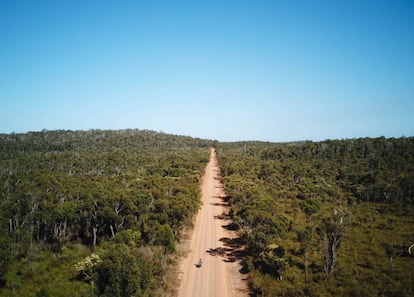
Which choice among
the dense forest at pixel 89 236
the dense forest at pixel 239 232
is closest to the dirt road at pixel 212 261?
the dense forest at pixel 239 232

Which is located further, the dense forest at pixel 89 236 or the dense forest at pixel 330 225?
the dense forest at pixel 330 225

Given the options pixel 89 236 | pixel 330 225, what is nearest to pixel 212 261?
pixel 330 225

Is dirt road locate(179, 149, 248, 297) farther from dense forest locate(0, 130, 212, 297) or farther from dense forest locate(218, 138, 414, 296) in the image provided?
dense forest locate(0, 130, 212, 297)

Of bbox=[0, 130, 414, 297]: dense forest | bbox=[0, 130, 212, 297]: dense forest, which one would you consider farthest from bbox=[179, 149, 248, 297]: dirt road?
bbox=[0, 130, 212, 297]: dense forest

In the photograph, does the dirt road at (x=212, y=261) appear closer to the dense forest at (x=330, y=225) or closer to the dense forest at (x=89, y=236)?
the dense forest at (x=330, y=225)

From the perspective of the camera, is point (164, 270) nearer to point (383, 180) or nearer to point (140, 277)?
point (140, 277)

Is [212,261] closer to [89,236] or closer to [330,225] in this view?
[330,225]
